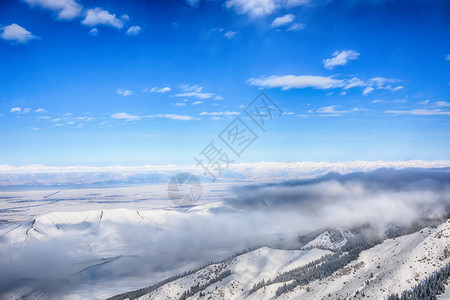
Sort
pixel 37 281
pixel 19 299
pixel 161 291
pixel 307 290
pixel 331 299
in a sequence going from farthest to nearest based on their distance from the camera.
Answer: pixel 37 281 → pixel 19 299 → pixel 161 291 → pixel 307 290 → pixel 331 299

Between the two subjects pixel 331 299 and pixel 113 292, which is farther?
pixel 113 292

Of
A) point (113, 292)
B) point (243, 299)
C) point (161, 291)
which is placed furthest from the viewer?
point (113, 292)

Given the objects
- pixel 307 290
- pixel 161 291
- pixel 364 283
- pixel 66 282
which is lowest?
pixel 66 282

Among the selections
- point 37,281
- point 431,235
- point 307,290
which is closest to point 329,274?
point 307,290

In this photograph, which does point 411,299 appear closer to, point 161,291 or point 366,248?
point 366,248

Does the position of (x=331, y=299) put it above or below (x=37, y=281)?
above

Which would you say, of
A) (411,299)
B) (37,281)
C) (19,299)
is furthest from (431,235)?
(37,281)

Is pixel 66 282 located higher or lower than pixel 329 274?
lower

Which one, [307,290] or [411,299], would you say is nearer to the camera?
[411,299]

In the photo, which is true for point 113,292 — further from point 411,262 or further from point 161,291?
point 411,262
